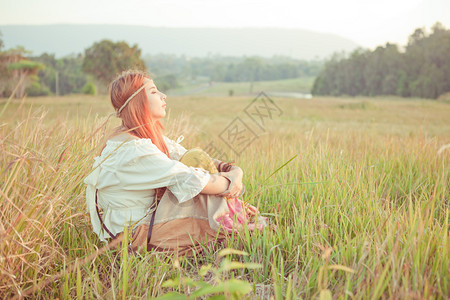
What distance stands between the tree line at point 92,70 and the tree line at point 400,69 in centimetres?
2463

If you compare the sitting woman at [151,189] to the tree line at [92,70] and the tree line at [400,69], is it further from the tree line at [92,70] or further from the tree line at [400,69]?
the tree line at [400,69]

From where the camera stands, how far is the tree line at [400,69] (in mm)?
30078

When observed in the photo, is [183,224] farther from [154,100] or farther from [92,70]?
[92,70]

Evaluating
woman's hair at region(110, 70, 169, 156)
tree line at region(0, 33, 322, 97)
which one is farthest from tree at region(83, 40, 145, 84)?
woman's hair at region(110, 70, 169, 156)

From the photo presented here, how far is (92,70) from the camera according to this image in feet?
131

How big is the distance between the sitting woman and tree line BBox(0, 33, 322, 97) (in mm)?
2580

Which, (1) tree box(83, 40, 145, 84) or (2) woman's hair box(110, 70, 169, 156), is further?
(1) tree box(83, 40, 145, 84)

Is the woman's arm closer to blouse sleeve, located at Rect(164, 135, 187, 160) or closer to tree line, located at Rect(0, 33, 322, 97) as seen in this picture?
blouse sleeve, located at Rect(164, 135, 187, 160)

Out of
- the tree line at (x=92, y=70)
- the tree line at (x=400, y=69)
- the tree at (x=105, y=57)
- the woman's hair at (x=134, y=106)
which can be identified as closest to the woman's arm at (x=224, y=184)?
the woman's hair at (x=134, y=106)

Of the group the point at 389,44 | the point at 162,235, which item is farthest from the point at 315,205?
the point at 389,44

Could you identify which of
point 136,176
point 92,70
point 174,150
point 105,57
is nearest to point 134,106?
point 136,176

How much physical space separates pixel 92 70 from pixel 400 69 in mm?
35241

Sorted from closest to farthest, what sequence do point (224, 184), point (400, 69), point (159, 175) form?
point (159, 175) → point (224, 184) → point (400, 69)

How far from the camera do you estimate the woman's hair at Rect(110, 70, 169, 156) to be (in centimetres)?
193
